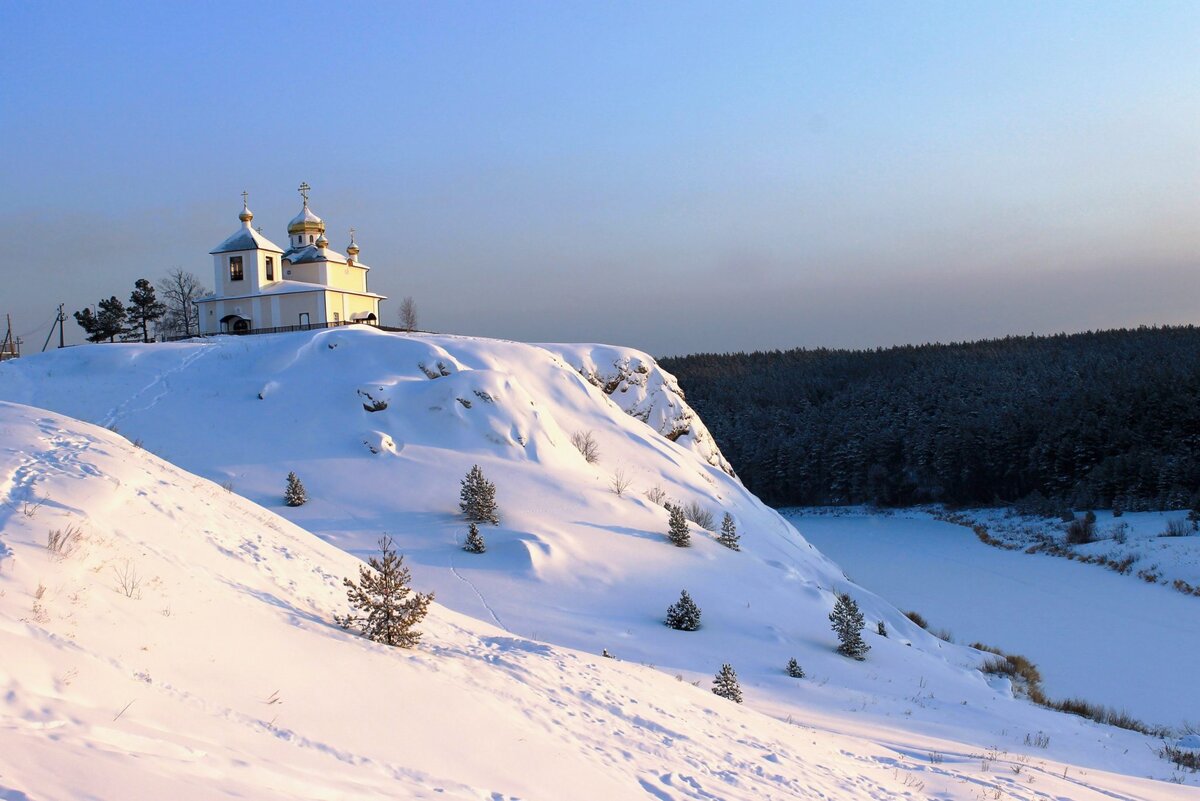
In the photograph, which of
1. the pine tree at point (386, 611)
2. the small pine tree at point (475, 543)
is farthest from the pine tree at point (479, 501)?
the pine tree at point (386, 611)

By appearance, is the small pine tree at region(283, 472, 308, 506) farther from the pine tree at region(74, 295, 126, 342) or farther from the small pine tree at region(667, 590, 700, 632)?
the pine tree at region(74, 295, 126, 342)

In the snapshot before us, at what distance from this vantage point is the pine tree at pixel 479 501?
1659cm

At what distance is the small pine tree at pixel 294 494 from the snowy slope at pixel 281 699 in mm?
6084

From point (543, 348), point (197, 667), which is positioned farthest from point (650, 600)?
point (543, 348)

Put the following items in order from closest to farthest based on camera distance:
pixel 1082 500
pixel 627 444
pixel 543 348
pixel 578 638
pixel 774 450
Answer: pixel 578 638
pixel 627 444
pixel 543 348
pixel 1082 500
pixel 774 450

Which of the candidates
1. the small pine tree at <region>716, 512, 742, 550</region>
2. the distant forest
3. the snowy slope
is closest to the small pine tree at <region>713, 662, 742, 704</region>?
the snowy slope

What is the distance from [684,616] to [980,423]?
200 feet

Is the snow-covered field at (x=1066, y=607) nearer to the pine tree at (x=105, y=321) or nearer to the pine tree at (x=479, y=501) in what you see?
the pine tree at (x=479, y=501)

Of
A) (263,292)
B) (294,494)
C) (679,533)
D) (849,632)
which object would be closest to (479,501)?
(294,494)

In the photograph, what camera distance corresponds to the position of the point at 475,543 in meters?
15.3

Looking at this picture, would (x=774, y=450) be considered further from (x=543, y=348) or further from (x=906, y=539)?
(x=543, y=348)

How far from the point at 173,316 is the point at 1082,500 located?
216ft

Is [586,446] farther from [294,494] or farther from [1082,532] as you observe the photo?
[1082,532]

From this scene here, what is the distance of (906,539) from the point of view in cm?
4694
